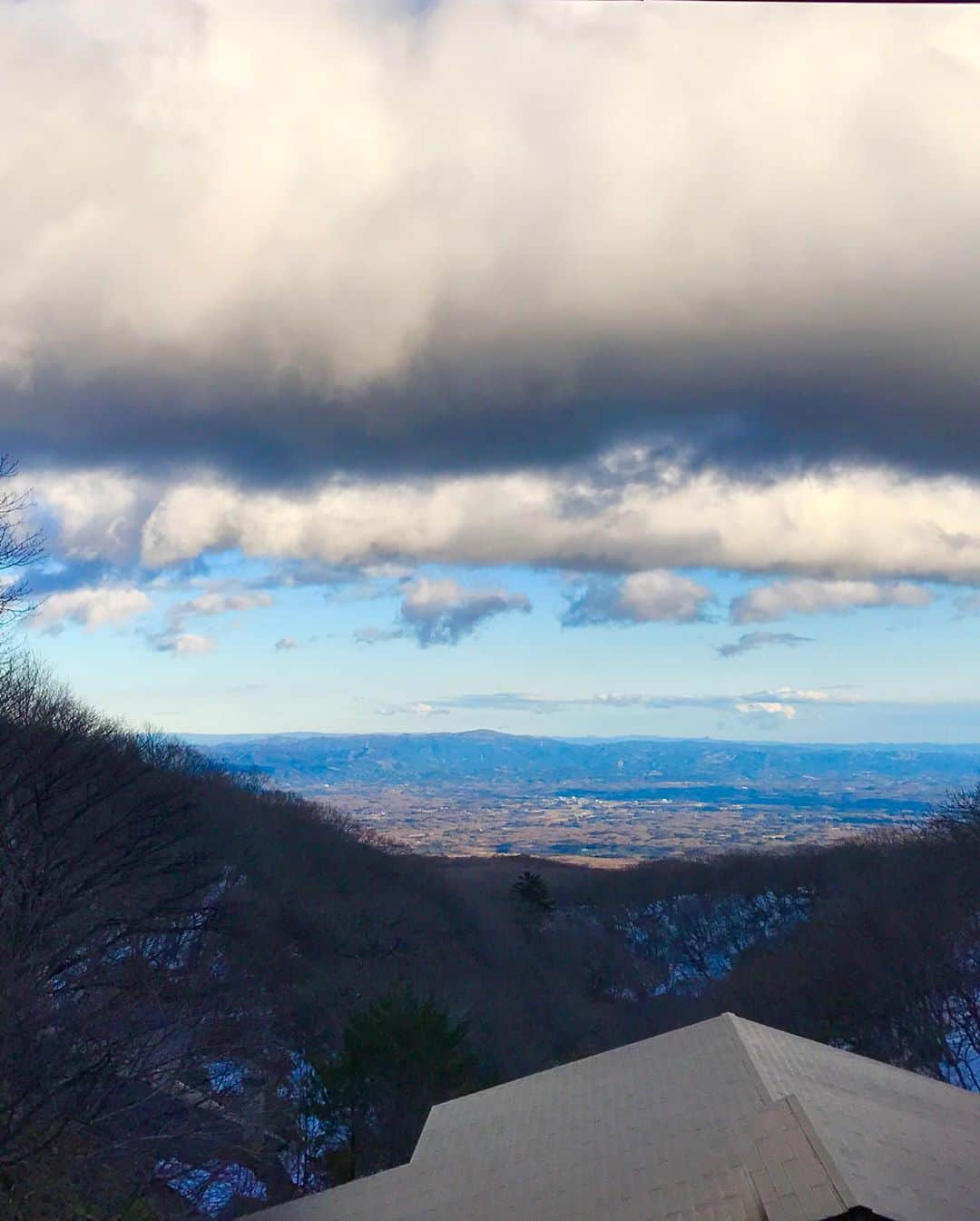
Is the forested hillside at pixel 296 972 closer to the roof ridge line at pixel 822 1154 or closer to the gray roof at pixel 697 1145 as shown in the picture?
the gray roof at pixel 697 1145

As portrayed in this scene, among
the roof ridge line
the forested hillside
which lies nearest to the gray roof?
the roof ridge line

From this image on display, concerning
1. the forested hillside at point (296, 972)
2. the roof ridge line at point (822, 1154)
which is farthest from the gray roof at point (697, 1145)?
the forested hillside at point (296, 972)

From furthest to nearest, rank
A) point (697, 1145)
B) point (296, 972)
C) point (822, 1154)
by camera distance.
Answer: point (296, 972) < point (697, 1145) < point (822, 1154)

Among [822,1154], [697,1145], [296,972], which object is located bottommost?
[296,972]

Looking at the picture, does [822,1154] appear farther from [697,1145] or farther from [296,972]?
[296,972]

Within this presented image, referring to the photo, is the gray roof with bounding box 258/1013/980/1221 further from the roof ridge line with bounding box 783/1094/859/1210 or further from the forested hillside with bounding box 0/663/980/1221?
the forested hillside with bounding box 0/663/980/1221

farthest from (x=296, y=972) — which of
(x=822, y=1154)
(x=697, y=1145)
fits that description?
(x=822, y=1154)
